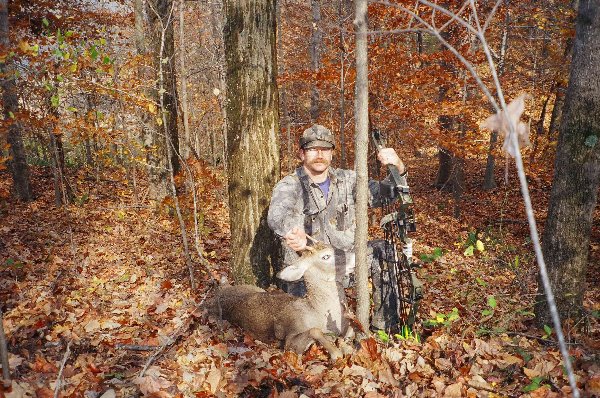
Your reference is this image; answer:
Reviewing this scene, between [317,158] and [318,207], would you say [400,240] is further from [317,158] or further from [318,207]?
[317,158]

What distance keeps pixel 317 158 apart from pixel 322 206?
1.76 ft

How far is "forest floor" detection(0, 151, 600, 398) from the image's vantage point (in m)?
2.96

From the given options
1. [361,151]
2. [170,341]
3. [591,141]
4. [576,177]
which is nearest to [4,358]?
[170,341]

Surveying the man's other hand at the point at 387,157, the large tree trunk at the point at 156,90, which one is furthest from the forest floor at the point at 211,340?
the large tree trunk at the point at 156,90

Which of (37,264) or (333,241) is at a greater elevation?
(333,241)

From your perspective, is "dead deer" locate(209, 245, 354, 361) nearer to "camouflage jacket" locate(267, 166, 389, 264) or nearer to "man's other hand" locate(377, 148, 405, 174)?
"camouflage jacket" locate(267, 166, 389, 264)

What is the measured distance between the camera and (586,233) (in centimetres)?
402

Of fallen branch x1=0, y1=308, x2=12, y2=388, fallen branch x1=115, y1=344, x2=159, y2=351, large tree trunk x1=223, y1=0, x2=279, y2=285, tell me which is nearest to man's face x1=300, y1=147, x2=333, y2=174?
large tree trunk x1=223, y1=0, x2=279, y2=285

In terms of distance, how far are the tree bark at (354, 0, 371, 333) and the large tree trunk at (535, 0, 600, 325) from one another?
74.3 inches

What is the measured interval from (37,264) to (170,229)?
9.91 ft

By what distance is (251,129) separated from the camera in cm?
454

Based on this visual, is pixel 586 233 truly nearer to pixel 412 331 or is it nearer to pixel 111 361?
pixel 412 331

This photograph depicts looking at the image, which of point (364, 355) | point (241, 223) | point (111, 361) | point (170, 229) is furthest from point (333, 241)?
point (170, 229)

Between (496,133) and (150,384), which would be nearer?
(150,384)
